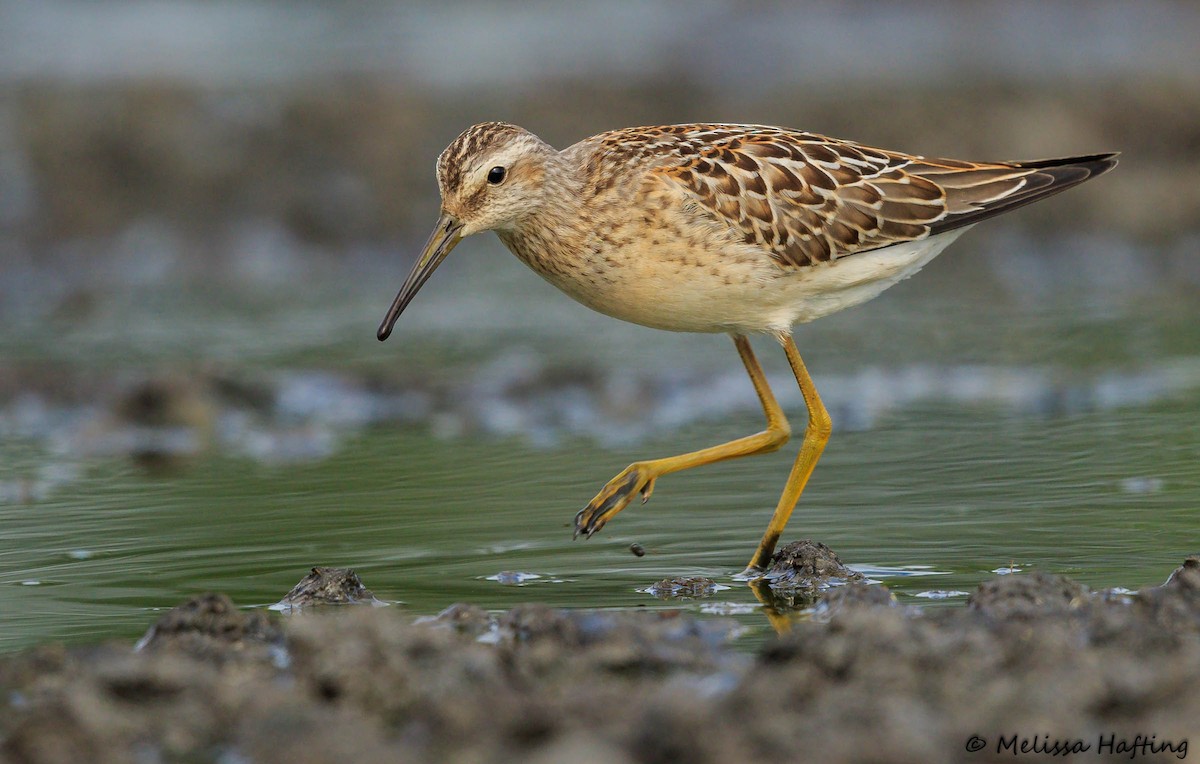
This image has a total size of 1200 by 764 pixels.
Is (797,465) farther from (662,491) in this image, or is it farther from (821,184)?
(821,184)

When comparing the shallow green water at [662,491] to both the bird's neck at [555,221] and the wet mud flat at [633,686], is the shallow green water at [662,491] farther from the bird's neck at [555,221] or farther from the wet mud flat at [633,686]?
the bird's neck at [555,221]

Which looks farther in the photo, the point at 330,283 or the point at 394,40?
the point at 394,40

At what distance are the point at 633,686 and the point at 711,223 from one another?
10.0 feet

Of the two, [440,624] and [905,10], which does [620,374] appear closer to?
[440,624]

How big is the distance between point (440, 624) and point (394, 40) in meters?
23.1

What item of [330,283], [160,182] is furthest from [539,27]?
[330,283]

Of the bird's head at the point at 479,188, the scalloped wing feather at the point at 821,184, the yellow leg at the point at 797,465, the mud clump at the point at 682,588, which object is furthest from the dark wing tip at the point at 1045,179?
the mud clump at the point at 682,588

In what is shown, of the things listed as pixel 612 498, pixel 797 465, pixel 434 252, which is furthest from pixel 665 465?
pixel 434 252

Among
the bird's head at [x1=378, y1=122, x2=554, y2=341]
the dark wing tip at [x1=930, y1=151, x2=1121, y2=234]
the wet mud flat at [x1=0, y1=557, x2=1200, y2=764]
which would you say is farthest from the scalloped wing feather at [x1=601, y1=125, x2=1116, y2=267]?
the wet mud flat at [x1=0, y1=557, x2=1200, y2=764]

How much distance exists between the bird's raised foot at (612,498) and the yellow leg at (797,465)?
2.13 ft

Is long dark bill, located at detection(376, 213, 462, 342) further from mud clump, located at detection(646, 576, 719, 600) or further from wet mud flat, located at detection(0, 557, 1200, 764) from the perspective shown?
wet mud flat, located at detection(0, 557, 1200, 764)

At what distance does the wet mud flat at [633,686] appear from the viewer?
174 inches

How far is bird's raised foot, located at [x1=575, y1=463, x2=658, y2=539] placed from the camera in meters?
7.78

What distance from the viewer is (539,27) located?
97.2 ft
